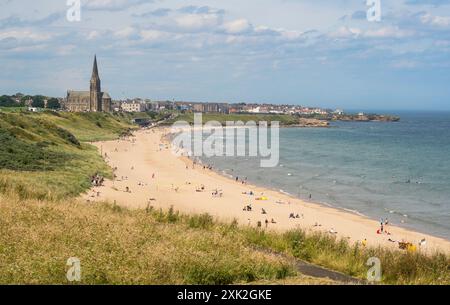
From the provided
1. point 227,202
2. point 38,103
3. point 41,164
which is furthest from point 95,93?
point 227,202

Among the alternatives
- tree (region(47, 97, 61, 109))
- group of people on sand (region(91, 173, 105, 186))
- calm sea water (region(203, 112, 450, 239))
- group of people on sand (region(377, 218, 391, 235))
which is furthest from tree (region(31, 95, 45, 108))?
group of people on sand (region(377, 218, 391, 235))

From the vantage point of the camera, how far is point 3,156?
119 ft

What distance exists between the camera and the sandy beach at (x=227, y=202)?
27663mm

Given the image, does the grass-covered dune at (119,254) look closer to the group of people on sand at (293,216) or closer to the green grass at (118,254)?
the green grass at (118,254)

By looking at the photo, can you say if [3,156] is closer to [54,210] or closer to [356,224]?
[356,224]

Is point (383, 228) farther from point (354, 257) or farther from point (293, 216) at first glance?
point (354, 257)

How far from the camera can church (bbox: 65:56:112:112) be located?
6934 inches

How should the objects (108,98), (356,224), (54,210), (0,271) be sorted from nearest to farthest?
(0,271) < (54,210) < (356,224) < (108,98)

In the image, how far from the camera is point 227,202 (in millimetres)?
37375

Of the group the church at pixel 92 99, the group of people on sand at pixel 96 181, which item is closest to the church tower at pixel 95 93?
the church at pixel 92 99
